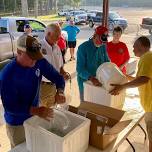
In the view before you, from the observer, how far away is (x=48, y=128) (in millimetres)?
1577

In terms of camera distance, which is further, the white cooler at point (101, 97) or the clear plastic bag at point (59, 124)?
the white cooler at point (101, 97)

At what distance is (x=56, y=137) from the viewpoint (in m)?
1.42

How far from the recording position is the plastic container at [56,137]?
56.7 inches

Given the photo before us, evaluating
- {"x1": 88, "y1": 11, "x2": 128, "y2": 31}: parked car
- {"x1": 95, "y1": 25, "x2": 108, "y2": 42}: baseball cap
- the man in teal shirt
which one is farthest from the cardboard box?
{"x1": 88, "y1": 11, "x2": 128, "y2": 31}: parked car

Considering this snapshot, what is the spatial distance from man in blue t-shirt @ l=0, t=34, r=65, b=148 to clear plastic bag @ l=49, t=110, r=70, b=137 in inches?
2.0

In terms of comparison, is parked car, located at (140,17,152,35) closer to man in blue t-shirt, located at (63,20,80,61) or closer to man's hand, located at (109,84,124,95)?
man in blue t-shirt, located at (63,20,80,61)

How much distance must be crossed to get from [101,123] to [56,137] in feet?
1.38

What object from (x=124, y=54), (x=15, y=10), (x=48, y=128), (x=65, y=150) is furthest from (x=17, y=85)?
(x=15, y=10)

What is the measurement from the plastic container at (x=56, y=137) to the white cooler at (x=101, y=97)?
1.83 feet

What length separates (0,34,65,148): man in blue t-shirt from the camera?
165cm

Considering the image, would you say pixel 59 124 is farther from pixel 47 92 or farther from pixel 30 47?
pixel 47 92

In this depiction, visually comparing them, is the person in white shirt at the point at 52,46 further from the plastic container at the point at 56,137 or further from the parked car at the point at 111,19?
the parked car at the point at 111,19

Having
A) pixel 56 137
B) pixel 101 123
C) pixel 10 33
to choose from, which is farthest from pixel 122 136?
pixel 10 33

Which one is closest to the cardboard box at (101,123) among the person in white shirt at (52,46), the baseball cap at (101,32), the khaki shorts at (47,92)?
the khaki shorts at (47,92)
